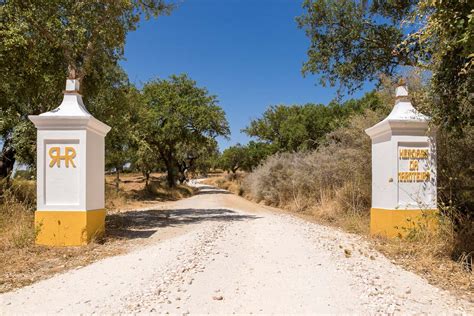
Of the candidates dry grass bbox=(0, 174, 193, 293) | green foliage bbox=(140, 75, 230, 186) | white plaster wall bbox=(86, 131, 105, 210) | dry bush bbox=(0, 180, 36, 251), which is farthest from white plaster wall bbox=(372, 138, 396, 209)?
green foliage bbox=(140, 75, 230, 186)

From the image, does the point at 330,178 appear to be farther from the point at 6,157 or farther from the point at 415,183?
the point at 6,157

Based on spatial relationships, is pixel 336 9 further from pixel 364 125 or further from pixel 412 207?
pixel 412 207

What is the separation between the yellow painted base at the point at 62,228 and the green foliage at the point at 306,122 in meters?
18.2

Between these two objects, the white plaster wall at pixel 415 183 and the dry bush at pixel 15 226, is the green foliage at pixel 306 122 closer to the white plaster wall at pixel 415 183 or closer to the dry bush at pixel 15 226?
the white plaster wall at pixel 415 183

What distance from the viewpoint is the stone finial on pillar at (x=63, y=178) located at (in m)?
7.29

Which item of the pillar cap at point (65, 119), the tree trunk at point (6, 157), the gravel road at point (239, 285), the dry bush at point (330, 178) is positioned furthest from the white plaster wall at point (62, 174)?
the tree trunk at point (6, 157)

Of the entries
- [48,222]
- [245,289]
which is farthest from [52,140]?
[245,289]

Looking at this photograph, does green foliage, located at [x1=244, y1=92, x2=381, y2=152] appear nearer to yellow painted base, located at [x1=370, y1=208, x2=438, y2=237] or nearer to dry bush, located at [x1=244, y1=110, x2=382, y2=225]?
dry bush, located at [x1=244, y1=110, x2=382, y2=225]

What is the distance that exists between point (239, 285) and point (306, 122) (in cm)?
2420

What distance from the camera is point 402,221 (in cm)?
777

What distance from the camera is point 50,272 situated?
5.66 m

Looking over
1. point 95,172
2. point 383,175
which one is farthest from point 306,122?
point 95,172

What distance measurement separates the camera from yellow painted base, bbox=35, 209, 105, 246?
7.26m

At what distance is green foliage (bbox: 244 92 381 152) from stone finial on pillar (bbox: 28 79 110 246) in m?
18.0
